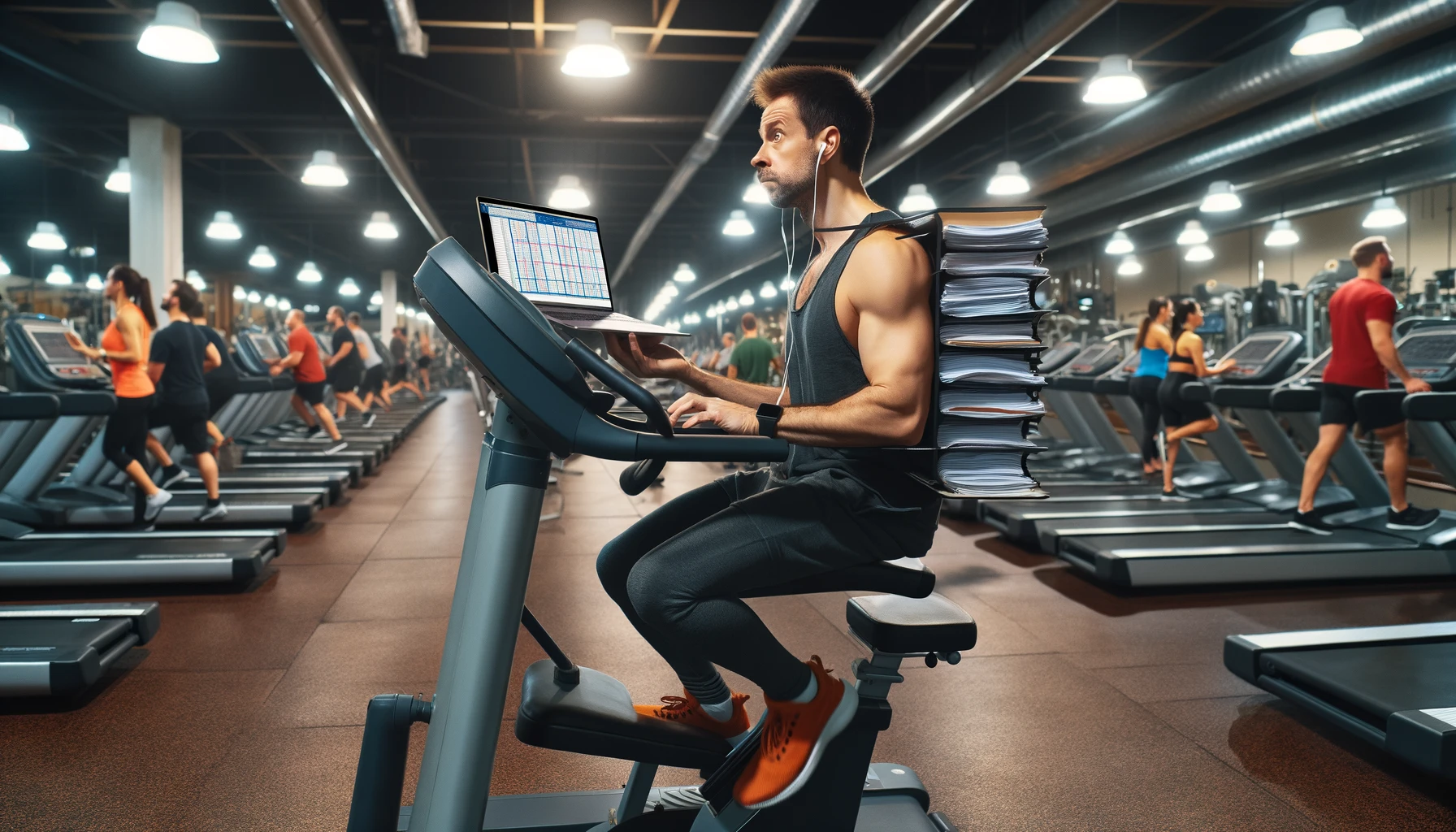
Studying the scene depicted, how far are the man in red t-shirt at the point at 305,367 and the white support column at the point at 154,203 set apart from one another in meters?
1.20

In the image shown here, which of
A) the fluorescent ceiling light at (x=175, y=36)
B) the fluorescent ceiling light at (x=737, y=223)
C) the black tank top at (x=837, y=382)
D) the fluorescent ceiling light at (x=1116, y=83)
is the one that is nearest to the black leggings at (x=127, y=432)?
the fluorescent ceiling light at (x=175, y=36)

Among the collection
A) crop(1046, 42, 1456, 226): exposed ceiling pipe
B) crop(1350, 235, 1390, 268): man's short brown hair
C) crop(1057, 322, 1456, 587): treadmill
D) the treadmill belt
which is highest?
crop(1046, 42, 1456, 226): exposed ceiling pipe

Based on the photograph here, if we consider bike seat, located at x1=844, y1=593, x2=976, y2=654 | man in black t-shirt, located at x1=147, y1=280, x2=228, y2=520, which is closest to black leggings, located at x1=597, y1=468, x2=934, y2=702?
bike seat, located at x1=844, y1=593, x2=976, y2=654

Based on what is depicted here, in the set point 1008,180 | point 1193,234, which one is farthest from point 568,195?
point 1193,234

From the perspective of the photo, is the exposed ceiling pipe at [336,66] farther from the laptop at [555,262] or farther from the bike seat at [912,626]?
the bike seat at [912,626]

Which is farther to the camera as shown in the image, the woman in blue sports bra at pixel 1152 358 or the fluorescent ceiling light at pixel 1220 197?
the fluorescent ceiling light at pixel 1220 197

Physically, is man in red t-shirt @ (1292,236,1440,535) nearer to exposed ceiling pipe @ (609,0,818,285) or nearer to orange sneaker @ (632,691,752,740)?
exposed ceiling pipe @ (609,0,818,285)

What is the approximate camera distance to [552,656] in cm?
156

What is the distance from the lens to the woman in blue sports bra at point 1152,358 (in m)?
6.65

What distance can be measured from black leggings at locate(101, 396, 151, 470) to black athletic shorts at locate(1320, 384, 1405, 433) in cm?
617

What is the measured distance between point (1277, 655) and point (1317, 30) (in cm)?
366

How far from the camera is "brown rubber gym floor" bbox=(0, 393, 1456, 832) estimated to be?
6.95ft

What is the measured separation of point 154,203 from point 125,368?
440 cm

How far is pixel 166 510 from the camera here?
511 centimetres
